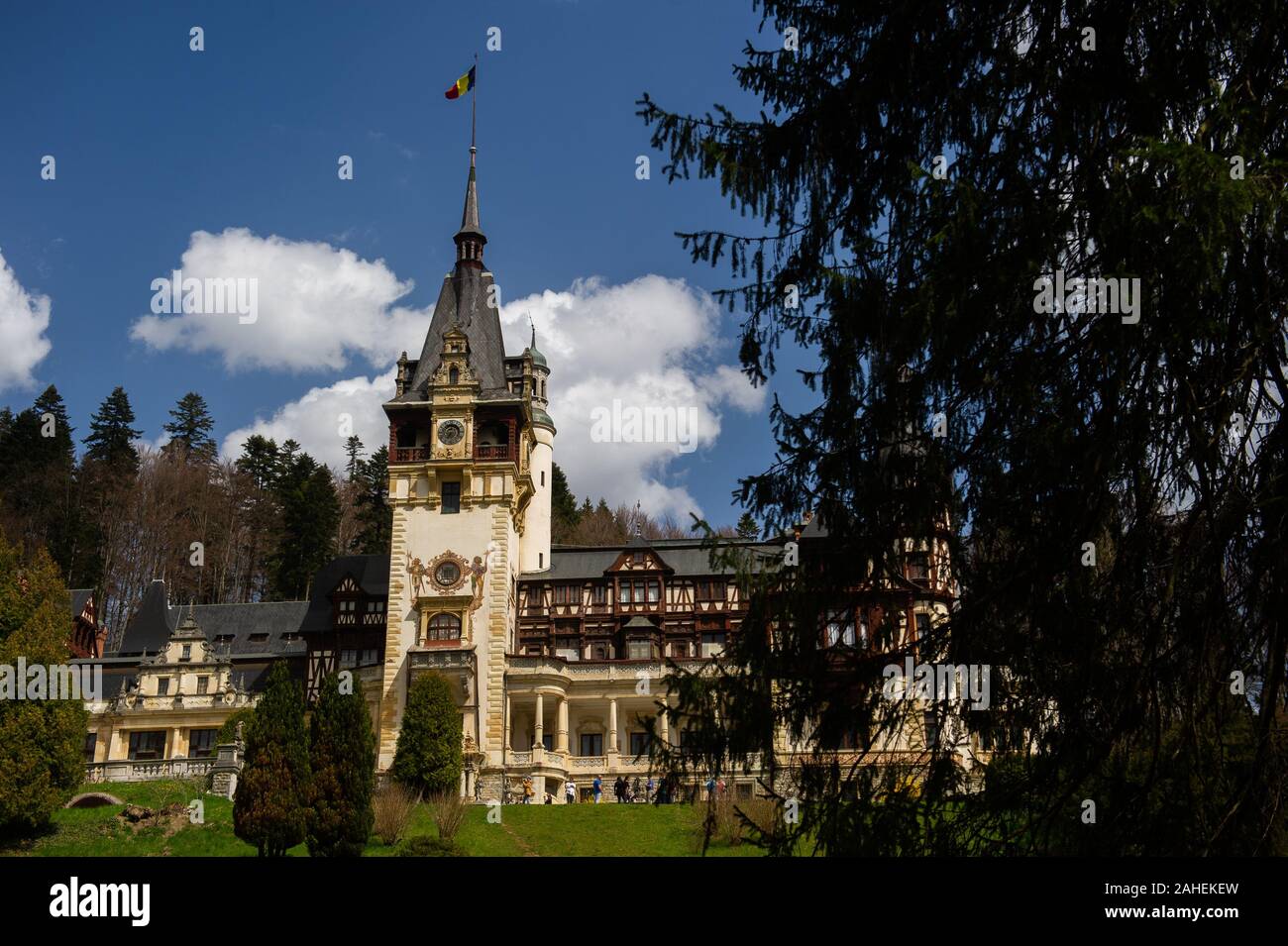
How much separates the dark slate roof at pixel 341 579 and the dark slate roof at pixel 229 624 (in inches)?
82.4

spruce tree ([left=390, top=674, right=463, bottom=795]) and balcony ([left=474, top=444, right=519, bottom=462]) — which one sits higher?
balcony ([left=474, top=444, right=519, bottom=462])

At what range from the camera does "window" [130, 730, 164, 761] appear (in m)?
53.7

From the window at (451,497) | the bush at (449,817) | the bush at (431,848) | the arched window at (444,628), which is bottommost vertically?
the bush at (431,848)

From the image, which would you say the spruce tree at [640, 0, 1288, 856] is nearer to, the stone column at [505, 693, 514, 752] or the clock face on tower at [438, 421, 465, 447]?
the stone column at [505, 693, 514, 752]

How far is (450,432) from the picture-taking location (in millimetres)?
55531

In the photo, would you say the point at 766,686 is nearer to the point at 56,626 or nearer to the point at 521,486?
the point at 56,626

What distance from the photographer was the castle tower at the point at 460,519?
51.3 metres

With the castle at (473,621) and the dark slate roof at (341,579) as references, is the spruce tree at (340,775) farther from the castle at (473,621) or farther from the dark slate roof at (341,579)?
the dark slate roof at (341,579)

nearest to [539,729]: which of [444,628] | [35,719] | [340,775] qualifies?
[444,628]

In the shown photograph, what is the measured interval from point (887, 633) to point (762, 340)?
2956 mm

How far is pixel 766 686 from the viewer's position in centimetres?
997

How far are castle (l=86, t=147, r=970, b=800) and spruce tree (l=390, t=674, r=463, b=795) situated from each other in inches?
51.2

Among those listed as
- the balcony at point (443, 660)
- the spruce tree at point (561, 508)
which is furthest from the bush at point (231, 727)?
the spruce tree at point (561, 508)

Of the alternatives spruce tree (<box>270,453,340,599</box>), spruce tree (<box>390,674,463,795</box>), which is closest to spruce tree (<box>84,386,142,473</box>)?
spruce tree (<box>270,453,340,599</box>)
